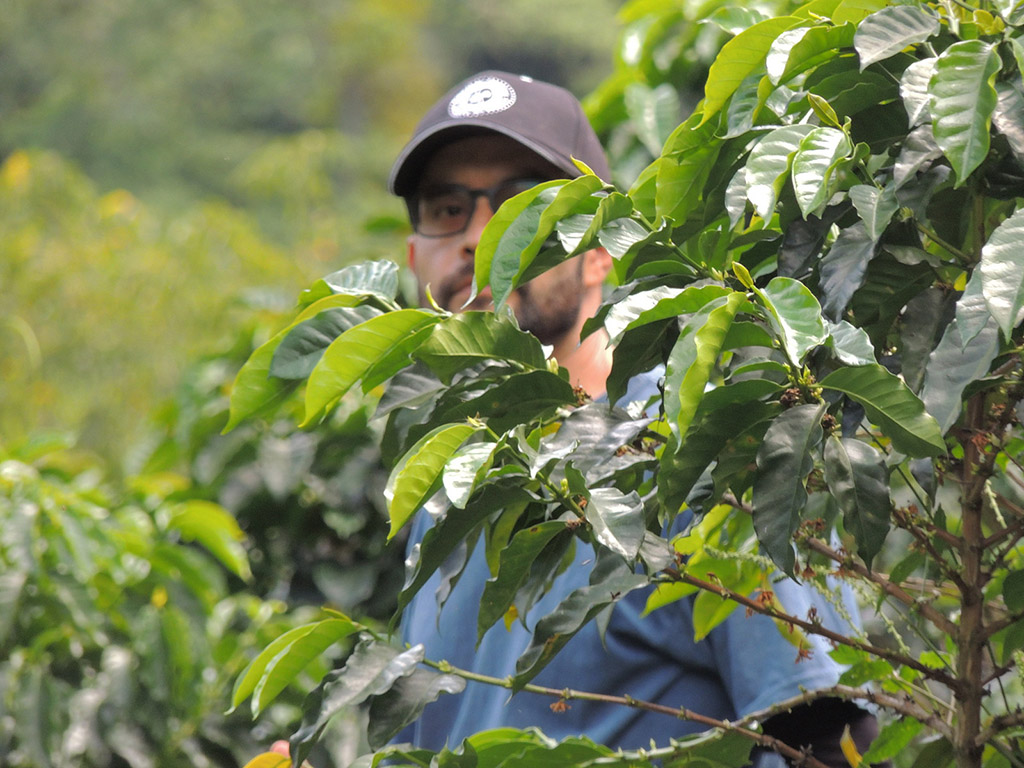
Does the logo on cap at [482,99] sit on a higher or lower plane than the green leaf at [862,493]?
higher

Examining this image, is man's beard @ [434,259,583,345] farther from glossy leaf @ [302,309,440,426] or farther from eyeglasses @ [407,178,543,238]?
glossy leaf @ [302,309,440,426]

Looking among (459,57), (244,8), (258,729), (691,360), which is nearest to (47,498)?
(258,729)

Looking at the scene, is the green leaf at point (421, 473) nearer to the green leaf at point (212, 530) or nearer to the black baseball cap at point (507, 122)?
the black baseball cap at point (507, 122)


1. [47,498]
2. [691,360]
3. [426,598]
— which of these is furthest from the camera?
[47,498]

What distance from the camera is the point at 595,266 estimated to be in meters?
1.76

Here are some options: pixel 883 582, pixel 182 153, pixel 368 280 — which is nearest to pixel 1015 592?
pixel 883 582

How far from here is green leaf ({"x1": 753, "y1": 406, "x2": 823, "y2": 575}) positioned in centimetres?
79

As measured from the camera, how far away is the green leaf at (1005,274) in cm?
70

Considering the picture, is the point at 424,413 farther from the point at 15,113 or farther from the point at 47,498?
the point at 15,113

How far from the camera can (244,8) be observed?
1819 cm

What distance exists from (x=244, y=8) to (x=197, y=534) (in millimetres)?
17067

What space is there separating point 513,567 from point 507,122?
796mm

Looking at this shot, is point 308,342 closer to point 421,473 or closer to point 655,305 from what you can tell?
point 421,473

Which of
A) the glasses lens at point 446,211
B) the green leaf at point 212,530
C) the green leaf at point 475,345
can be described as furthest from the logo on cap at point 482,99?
the green leaf at point 212,530
